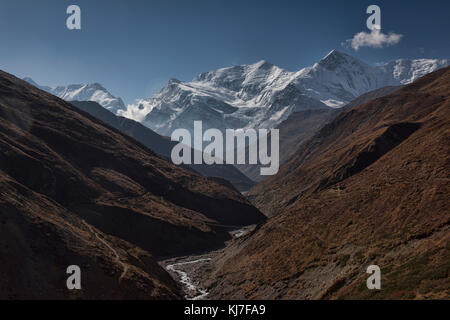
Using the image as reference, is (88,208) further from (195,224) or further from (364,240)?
(364,240)

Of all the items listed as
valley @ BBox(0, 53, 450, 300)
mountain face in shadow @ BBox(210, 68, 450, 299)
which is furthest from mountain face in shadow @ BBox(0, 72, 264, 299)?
mountain face in shadow @ BBox(210, 68, 450, 299)

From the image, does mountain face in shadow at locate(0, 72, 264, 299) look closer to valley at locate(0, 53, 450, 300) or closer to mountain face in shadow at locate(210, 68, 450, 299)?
valley at locate(0, 53, 450, 300)

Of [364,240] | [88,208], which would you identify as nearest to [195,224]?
[88,208]

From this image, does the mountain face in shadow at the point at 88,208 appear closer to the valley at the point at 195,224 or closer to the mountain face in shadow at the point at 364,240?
the valley at the point at 195,224

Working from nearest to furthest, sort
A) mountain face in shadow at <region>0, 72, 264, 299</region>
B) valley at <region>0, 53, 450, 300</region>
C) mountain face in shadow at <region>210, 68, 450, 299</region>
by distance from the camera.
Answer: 1. mountain face in shadow at <region>210, 68, 450, 299</region>
2. valley at <region>0, 53, 450, 300</region>
3. mountain face in shadow at <region>0, 72, 264, 299</region>
